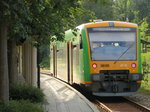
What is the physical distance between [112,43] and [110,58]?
0.64 meters

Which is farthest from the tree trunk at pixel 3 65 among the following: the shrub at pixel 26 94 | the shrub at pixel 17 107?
the shrub at pixel 26 94

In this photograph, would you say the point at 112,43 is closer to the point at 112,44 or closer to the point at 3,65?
the point at 112,44

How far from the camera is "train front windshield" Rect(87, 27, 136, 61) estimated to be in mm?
14305

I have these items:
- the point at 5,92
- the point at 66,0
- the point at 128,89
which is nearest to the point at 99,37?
the point at 128,89

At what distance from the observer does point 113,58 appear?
1436 cm

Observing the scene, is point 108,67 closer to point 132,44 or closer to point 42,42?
point 132,44

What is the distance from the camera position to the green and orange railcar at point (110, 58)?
14074 mm

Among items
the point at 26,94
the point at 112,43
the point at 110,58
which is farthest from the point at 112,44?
the point at 26,94

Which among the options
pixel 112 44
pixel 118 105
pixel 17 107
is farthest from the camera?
pixel 112 44

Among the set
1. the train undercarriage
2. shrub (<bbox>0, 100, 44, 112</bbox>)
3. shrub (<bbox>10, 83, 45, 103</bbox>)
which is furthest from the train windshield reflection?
shrub (<bbox>0, 100, 44, 112</bbox>)

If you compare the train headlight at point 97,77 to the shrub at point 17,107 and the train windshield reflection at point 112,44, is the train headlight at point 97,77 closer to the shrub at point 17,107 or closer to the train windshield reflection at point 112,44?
the train windshield reflection at point 112,44

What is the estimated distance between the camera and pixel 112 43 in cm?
1449

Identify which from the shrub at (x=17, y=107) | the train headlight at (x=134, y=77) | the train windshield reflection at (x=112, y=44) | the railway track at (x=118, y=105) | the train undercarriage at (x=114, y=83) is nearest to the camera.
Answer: the shrub at (x=17, y=107)

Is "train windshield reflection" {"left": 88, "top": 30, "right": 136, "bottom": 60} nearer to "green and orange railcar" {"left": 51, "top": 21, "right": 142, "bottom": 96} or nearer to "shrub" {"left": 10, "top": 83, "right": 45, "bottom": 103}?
"green and orange railcar" {"left": 51, "top": 21, "right": 142, "bottom": 96}
